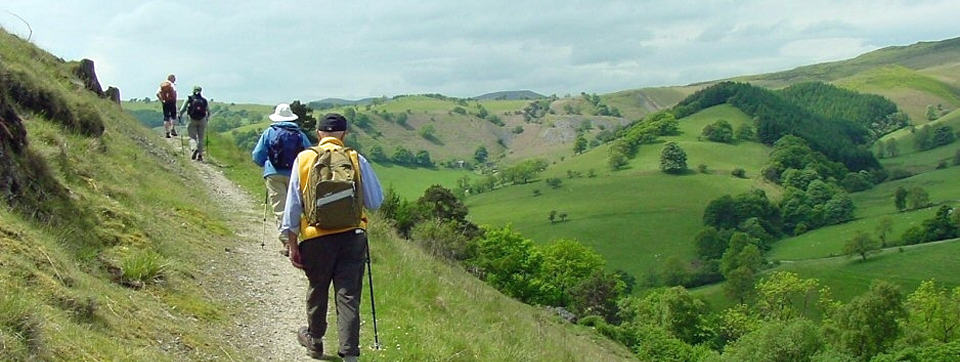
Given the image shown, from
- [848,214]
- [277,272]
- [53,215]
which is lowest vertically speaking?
[848,214]

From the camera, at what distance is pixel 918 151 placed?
196 m

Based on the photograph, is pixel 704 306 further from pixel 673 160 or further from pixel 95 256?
pixel 95 256

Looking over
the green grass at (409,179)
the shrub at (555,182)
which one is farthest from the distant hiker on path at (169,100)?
the shrub at (555,182)

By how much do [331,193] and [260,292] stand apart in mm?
4347

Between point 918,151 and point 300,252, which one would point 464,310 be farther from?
point 918,151

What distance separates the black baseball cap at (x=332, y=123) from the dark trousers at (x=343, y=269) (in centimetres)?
98

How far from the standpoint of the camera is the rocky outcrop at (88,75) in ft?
82.5

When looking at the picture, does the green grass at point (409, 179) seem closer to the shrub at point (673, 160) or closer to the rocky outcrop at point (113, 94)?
the shrub at point (673, 160)

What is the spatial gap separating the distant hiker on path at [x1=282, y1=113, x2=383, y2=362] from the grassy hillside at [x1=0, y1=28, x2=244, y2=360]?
53.8 inches

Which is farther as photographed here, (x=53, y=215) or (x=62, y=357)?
(x=53, y=215)

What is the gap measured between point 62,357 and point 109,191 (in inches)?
274

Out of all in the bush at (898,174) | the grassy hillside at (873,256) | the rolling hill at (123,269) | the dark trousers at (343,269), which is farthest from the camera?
the bush at (898,174)

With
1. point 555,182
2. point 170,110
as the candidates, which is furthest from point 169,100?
point 555,182

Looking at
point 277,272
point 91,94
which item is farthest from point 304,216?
point 91,94
